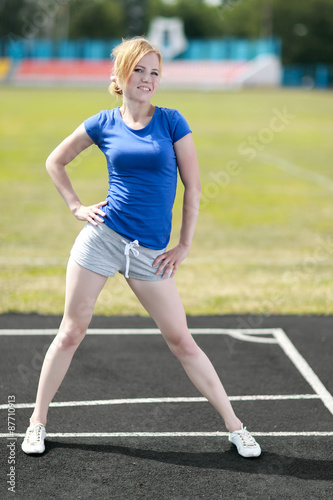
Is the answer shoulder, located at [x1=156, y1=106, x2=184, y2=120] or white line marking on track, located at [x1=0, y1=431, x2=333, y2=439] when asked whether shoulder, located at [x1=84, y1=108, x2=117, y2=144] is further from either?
white line marking on track, located at [x1=0, y1=431, x2=333, y2=439]

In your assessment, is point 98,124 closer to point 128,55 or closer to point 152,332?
point 128,55

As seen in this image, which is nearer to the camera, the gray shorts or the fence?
the gray shorts

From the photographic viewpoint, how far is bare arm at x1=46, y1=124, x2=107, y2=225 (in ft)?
12.0

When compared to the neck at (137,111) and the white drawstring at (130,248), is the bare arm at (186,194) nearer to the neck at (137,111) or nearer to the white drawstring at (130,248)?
the white drawstring at (130,248)

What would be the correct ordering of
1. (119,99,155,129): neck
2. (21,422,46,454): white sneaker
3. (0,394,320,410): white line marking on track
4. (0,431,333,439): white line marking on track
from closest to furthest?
(119,99,155,129): neck < (21,422,46,454): white sneaker < (0,431,333,439): white line marking on track < (0,394,320,410): white line marking on track

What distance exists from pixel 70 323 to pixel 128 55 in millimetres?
1490

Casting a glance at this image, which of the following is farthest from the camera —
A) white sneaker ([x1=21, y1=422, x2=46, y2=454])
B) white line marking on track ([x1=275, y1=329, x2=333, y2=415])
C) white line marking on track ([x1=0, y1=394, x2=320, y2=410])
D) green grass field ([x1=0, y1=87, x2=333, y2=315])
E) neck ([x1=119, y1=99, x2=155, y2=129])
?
green grass field ([x1=0, y1=87, x2=333, y2=315])

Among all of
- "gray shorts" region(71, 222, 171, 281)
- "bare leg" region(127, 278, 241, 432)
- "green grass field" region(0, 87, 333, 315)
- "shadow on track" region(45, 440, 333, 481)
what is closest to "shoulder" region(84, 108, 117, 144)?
"gray shorts" region(71, 222, 171, 281)

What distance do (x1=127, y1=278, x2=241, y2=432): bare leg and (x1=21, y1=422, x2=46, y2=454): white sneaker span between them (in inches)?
36.7

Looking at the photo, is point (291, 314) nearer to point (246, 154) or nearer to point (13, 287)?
point (13, 287)

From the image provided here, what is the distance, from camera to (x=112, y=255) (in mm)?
3637

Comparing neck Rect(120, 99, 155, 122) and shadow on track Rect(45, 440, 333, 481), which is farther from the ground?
neck Rect(120, 99, 155, 122)

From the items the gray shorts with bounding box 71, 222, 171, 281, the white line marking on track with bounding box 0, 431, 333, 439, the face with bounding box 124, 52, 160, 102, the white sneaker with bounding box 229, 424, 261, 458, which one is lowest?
the white line marking on track with bounding box 0, 431, 333, 439

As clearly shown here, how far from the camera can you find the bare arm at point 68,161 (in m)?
3.66
